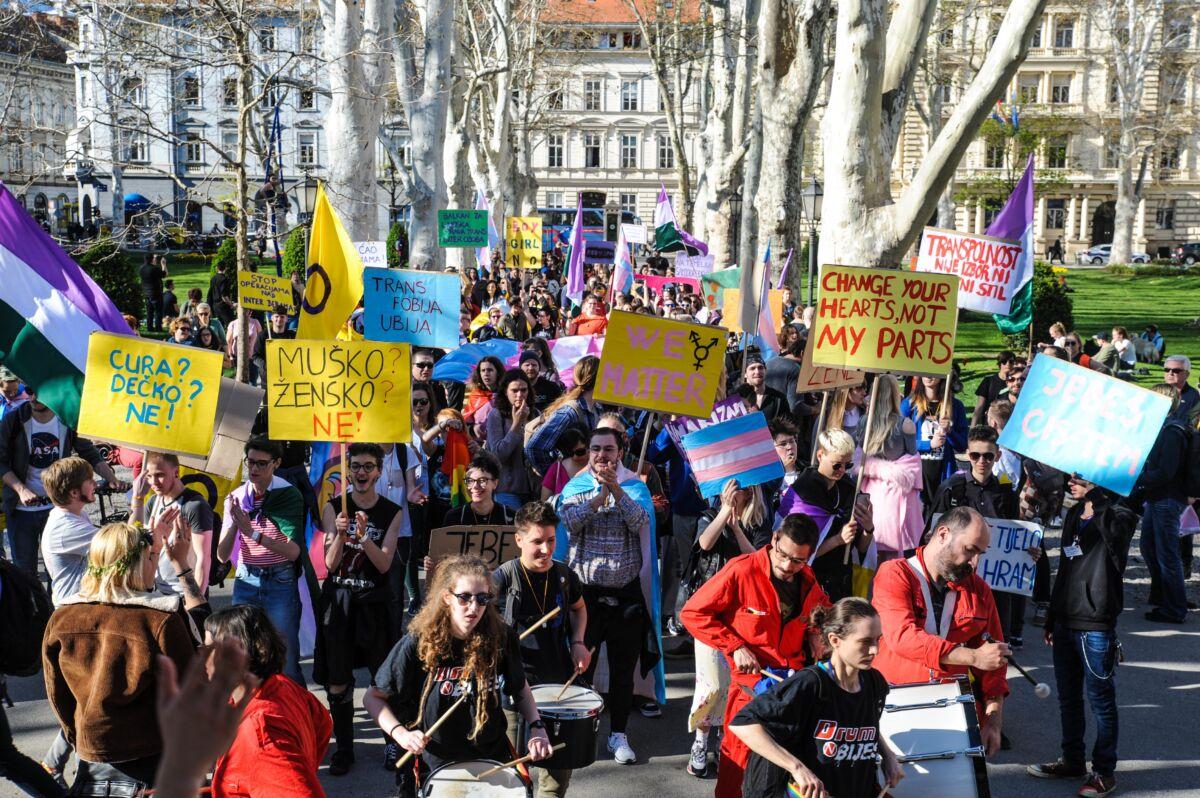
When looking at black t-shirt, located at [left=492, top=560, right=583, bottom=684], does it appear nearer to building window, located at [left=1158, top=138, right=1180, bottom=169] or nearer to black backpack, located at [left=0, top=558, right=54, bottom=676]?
black backpack, located at [left=0, top=558, right=54, bottom=676]

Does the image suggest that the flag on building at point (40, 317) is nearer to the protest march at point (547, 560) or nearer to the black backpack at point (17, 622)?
the protest march at point (547, 560)

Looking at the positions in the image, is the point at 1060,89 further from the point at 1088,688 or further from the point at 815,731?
the point at 815,731

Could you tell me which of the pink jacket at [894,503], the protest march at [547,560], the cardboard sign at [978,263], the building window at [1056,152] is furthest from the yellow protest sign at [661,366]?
the building window at [1056,152]

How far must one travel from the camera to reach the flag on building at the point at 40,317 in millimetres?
7020

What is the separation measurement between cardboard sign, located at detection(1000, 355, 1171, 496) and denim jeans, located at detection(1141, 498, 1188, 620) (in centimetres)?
320

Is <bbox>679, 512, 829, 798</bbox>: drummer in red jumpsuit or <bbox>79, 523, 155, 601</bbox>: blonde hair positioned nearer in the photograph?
<bbox>79, 523, 155, 601</bbox>: blonde hair

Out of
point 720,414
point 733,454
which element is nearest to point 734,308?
point 720,414

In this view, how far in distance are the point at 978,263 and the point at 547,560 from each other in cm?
775

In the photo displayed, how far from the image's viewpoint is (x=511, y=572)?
5742 millimetres

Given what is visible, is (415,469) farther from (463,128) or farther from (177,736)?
(463,128)

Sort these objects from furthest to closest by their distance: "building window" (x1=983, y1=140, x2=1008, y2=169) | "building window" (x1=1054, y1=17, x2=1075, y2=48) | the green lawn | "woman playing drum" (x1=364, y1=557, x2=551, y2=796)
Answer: "building window" (x1=1054, y1=17, x2=1075, y2=48) < "building window" (x1=983, y1=140, x2=1008, y2=169) < the green lawn < "woman playing drum" (x1=364, y1=557, x2=551, y2=796)

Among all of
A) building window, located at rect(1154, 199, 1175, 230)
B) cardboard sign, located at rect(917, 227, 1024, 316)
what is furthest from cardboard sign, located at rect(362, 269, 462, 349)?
building window, located at rect(1154, 199, 1175, 230)

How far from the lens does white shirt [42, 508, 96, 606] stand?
20.6ft

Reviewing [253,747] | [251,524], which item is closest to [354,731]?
[251,524]
